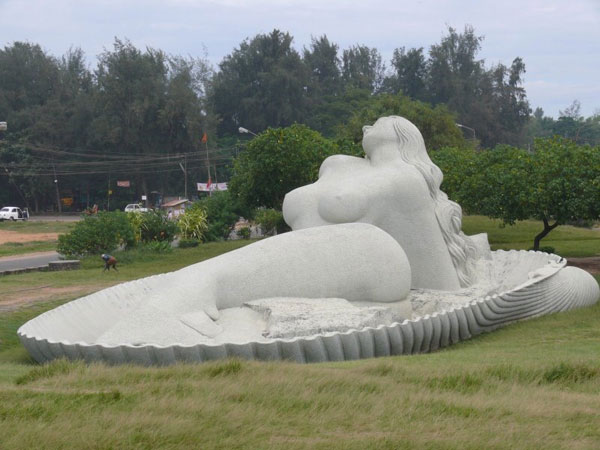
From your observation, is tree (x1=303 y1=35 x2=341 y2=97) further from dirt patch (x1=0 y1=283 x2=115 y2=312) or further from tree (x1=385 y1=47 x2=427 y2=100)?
dirt patch (x1=0 y1=283 x2=115 y2=312)

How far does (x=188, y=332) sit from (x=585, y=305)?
6.20 metres

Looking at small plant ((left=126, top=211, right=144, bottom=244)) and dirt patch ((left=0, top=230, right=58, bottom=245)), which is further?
dirt patch ((left=0, top=230, right=58, bottom=245))

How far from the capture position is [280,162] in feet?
72.3

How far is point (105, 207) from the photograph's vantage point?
55781mm

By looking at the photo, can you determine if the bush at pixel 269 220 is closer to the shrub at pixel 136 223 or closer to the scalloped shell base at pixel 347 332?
the shrub at pixel 136 223

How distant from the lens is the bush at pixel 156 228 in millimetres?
25031

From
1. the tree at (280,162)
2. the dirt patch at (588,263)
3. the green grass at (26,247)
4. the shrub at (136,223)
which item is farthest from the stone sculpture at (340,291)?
the green grass at (26,247)

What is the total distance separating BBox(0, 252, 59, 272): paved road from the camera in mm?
21964

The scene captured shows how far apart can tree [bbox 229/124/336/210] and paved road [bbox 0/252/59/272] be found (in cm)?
596

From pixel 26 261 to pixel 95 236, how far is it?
2.96m

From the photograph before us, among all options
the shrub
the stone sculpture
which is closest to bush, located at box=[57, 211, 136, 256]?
the shrub

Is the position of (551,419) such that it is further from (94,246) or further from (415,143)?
(94,246)

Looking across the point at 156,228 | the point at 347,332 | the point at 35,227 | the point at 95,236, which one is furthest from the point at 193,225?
the point at 347,332

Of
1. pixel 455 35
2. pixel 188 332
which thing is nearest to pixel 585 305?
pixel 188 332
